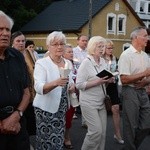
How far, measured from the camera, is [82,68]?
5.64 metres

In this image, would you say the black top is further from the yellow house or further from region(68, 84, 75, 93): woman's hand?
the yellow house

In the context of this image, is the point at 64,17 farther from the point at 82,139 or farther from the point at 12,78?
the point at 12,78

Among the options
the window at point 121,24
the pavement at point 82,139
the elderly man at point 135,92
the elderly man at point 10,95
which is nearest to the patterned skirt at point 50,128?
the elderly man at point 10,95

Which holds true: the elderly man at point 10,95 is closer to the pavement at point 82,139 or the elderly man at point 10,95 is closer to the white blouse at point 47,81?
the white blouse at point 47,81

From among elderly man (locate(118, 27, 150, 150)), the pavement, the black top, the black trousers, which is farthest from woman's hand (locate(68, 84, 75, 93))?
the pavement

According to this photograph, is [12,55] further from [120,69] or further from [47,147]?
[120,69]

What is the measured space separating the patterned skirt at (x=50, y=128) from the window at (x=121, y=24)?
39949 mm

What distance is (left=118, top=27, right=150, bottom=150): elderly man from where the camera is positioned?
578cm

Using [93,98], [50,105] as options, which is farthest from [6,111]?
[93,98]

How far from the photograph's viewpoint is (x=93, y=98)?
18.4 feet

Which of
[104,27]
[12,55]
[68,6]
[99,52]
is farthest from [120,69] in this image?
[68,6]

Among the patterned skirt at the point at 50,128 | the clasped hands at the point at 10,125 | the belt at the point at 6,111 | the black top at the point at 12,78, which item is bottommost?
the patterned skirt at the point at 50,128

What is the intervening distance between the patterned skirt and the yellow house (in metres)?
35.0

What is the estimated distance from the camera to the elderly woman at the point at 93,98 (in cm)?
554
